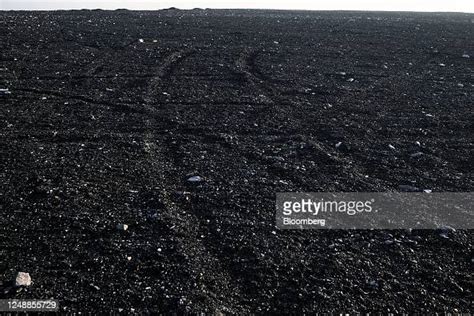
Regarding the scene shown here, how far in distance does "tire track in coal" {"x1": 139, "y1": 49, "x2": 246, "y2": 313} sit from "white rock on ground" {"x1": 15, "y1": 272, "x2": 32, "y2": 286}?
1108mm

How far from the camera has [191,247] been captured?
3891 mm

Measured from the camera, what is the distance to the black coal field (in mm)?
3428

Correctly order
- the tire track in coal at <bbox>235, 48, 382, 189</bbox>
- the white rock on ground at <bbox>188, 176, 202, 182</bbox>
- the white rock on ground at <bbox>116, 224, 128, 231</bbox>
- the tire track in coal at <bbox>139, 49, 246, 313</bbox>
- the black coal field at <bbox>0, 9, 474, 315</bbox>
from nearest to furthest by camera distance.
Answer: the tire track in coal at <bbox>139, 49, 246, 313</bbox> → the black coal field at <bbox>0, 9, 474, 315</bbox> → the white rock on ground at <bbox>116, 224, 128, 231</bbox> → the white rock on ground at <bbox>188, 176, 202, 182</bbox> → the tire track in coal at <bbox>235, 48, 382, 189</bbox>

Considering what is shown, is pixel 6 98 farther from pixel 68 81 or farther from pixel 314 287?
pixel 314 287

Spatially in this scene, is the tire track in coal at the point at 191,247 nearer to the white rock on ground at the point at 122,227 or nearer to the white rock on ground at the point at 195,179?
the white rock on ground at the point at 195,179

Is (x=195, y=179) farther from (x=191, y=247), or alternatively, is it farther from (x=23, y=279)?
(x=23, y=279)

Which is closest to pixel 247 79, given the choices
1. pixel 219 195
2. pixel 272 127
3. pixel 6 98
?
pixel 272 127

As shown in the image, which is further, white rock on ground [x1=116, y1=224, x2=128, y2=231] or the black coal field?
white rock on ground [x1=116, y1=224, x2=128, y2=231]

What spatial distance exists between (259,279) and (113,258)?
1.24m

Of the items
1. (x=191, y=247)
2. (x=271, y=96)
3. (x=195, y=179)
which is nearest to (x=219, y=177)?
(x=195, y=179)

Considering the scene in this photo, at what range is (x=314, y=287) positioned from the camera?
3467mm

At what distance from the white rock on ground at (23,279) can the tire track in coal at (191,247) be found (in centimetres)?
111

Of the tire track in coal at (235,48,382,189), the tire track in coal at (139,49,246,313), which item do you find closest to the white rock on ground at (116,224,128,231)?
the tire track in coal at (139,49,246,313)

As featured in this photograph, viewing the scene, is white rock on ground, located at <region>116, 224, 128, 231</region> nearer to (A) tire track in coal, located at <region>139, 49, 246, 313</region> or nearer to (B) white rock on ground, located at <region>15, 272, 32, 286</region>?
(A) tire track in coal, located at <region>139, 49, 246, 313</region>
